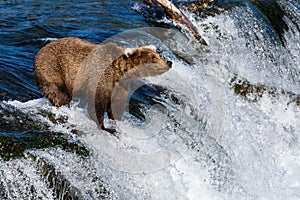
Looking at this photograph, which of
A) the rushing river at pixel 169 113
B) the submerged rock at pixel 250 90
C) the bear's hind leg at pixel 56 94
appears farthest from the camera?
the submerged rock at pixel 250 90

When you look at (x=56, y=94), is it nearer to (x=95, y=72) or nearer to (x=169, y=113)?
(x=95, y=72)

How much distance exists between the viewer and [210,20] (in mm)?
8781

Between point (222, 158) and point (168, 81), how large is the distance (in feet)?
3.97

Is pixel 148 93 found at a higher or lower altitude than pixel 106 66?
lower

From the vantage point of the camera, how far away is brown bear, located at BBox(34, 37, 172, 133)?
5.38 m

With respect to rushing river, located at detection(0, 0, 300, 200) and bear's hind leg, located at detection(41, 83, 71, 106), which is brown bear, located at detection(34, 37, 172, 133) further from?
rushing river, located at detection(0, 0, 300, 200)

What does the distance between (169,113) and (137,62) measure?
73 cm

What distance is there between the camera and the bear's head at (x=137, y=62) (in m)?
5.38

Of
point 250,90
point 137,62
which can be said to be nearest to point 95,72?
point 137,62

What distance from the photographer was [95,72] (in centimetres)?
546

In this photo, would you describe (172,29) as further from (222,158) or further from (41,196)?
(41,196)

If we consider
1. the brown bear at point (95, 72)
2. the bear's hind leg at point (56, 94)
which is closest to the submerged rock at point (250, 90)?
the brown bear at point (95, 72)

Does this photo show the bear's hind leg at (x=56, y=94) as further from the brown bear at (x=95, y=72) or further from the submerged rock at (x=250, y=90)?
the submerged rock at (x=250, y=90)

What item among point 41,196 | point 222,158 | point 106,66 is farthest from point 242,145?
point 41,196
